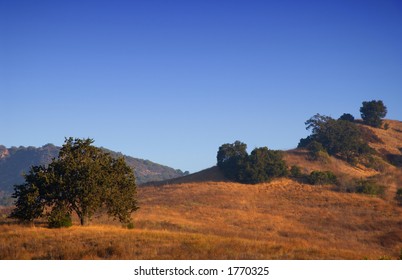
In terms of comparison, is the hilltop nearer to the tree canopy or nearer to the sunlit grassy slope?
the sunlit grassy slope

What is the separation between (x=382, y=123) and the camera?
134 metres

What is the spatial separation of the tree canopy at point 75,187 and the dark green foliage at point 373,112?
106 meters

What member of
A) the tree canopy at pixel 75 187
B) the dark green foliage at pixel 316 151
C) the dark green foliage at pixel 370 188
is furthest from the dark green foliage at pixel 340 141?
the tree canopy at pixel 75 187

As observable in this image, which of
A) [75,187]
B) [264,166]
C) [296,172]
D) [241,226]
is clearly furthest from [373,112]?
[75,187]

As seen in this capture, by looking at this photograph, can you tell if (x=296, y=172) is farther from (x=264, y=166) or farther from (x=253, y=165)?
(x=253, y=165)

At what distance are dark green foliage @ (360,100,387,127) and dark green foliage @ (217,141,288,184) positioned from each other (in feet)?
170

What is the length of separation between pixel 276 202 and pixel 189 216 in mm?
20068

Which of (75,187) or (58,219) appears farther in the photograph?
(75,187)

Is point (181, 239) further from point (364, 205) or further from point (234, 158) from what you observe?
point (234, 158)

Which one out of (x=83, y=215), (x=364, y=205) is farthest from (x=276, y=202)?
(x=83, y=215)

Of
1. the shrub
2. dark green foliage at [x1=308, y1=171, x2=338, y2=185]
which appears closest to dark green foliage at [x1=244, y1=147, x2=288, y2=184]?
dark green foliage at [x1=308, y1=171, x2=338, y2=185]

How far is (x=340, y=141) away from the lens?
331 ft

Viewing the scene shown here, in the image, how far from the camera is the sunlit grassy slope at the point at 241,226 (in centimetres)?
2250

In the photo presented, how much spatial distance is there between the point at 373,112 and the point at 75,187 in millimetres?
110930
